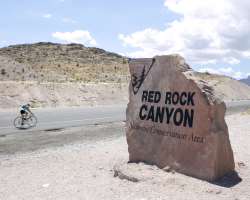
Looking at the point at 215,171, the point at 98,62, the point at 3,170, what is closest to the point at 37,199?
the point at 3,170

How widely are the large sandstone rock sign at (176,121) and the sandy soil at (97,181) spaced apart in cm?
33

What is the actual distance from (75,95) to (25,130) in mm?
22312

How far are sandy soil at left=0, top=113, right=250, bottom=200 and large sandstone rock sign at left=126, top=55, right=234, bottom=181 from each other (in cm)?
33

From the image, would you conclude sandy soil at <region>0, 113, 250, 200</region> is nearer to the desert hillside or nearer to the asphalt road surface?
the desert hillside

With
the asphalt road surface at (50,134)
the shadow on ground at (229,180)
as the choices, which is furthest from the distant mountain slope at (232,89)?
the shadow on ground at (229,180)

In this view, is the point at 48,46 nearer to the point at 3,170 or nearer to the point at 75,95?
the point at 75,95

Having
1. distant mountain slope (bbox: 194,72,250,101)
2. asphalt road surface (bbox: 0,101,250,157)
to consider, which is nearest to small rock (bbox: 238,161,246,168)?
asphalt road surface (bbox: 0,101,250,157)

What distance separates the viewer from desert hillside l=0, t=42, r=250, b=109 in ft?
121

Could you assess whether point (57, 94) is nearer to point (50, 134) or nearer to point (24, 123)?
point (24, 123)

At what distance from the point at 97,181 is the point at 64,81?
143ft

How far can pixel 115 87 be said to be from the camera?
4825cm

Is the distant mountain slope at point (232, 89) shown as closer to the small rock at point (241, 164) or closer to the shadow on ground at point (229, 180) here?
the small rock at point (241, 164)

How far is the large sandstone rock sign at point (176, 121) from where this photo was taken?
8953mm

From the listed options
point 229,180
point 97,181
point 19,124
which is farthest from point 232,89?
point 97,181
